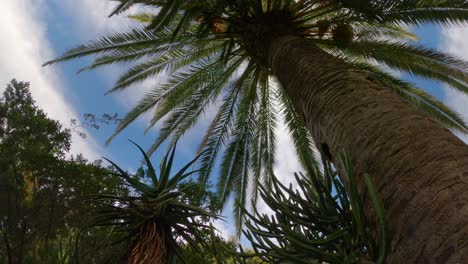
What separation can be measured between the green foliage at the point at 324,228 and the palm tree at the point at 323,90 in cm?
21

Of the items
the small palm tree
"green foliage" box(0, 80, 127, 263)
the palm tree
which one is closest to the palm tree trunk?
the palm tree

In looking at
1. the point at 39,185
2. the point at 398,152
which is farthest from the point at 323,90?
the point at 39,185

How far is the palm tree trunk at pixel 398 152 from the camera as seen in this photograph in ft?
7.48

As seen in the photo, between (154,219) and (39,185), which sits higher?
(39,185)

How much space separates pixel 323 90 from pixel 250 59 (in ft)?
13.6

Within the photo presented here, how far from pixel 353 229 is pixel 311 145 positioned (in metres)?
7.27

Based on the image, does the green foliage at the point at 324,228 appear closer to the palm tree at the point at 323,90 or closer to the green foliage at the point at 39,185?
the palm tree at the point at 323,90

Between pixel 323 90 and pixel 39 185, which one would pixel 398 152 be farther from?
pixel 39 185

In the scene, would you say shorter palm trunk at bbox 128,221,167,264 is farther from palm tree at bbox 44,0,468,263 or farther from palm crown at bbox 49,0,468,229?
palm crown at bbox 49,0,468,229

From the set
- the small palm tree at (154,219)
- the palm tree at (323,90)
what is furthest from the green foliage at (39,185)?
the palm tree at (323,90)

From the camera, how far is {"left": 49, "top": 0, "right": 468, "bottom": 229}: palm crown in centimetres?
672

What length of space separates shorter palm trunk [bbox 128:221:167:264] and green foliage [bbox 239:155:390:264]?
1.57 feet

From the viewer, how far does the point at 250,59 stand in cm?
835

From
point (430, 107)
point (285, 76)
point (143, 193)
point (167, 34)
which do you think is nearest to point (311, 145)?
point (430, 107)
